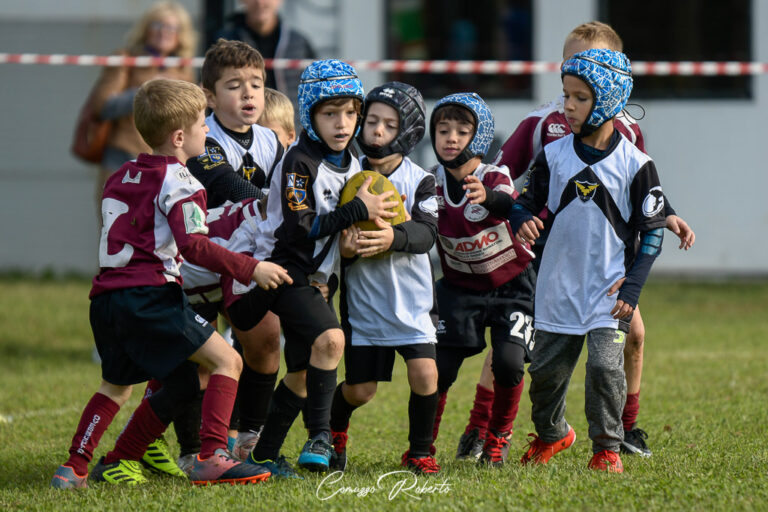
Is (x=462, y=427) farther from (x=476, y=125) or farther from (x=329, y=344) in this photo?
(x=476, y=125)

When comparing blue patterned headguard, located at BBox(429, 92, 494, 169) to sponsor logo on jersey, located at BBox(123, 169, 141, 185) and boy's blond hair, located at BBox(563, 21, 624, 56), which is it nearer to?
boy's blond hair, located at BBox(563, 21, 624, 56)

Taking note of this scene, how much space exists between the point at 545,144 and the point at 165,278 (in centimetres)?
211

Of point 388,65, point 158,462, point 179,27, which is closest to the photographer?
point 158,462

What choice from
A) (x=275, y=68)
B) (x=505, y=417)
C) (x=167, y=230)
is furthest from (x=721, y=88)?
(x=167, y=230)

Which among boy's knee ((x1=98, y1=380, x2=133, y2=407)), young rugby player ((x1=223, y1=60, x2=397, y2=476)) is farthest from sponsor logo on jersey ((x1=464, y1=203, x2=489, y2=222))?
boy's knee ((x1=98, y1=380, x2=133, y2=407))

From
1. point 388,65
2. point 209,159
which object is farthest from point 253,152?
point 388,65

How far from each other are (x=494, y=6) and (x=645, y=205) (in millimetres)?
9636

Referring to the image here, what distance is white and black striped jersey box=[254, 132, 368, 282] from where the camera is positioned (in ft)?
16.1

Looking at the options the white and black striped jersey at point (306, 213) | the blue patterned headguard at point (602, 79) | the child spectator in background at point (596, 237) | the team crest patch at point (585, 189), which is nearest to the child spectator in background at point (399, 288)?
the white and black striped jersey at point (306, 213)

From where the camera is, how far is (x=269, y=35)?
348 inches

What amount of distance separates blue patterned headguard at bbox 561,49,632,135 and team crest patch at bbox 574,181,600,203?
0.23 metres

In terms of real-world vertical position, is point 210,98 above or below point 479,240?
above

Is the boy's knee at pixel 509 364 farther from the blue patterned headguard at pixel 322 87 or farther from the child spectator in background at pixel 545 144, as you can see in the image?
the blue patterned headguard at pixel 322 87

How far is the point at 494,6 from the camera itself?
14070 millimetres
